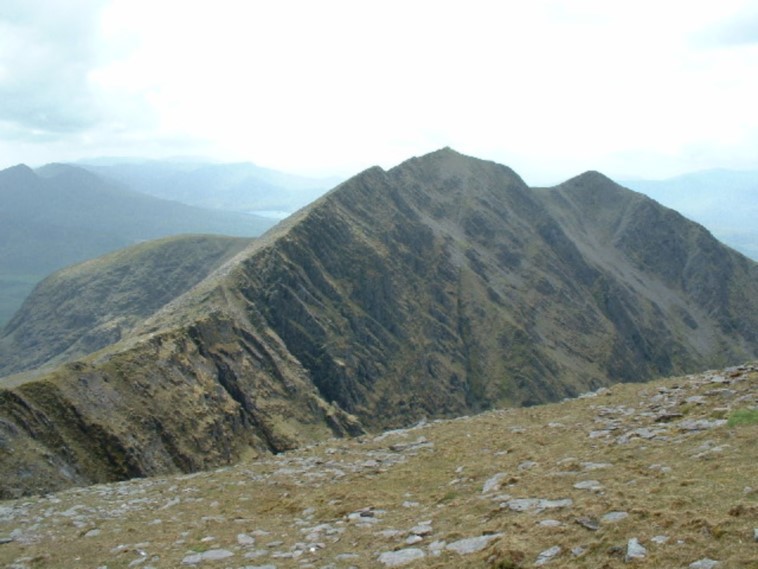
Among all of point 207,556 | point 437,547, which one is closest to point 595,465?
point 437,547

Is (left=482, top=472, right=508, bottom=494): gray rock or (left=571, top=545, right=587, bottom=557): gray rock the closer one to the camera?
(left=571, top=545, right=587, bottom=557): gray rock

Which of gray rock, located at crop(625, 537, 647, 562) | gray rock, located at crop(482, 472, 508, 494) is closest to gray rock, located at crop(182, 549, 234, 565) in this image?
gray rock, located at crop(482, 472, 508, 494)

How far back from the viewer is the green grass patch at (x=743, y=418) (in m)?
17.8

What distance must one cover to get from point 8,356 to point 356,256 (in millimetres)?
131482

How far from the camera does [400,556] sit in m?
12.8

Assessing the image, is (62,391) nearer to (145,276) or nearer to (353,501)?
(353,501)

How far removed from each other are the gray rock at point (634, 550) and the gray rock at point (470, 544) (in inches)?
115

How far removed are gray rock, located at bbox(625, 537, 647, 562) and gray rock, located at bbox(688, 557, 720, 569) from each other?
81cm

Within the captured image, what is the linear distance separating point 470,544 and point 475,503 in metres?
3.39

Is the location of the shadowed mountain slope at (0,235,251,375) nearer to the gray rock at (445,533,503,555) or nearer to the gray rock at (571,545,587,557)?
the gray rock at (445,533,503,555)

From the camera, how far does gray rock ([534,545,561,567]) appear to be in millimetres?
10500

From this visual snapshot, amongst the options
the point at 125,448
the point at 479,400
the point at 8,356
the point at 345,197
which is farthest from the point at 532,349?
the point at 8,356

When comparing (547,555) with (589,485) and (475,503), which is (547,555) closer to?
(589,485)

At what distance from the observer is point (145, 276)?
636 ft
